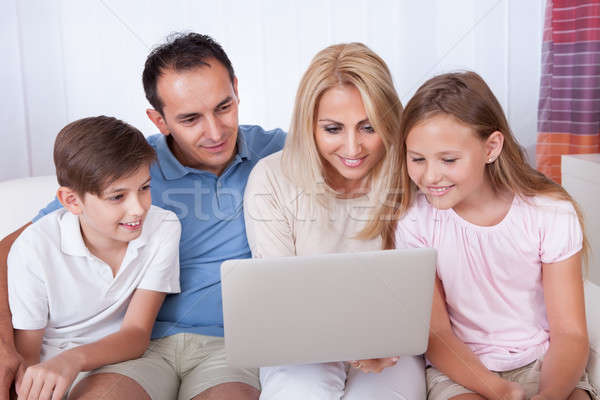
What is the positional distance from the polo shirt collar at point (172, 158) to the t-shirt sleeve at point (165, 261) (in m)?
0.16

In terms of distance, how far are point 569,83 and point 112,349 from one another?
2426mm

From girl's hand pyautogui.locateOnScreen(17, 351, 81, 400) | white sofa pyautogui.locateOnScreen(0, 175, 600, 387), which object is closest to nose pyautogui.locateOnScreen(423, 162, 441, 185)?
girl's hand pyautogui.locateOnScreen(17, 351, 81, 400)

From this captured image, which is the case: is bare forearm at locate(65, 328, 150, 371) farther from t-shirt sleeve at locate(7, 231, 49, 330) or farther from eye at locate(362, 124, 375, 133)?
eye at locate(362, 124, 375, 133)

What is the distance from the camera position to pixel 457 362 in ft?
4.35

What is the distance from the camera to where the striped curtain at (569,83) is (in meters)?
2.78

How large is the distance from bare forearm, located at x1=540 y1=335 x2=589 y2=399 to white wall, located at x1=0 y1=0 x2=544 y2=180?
6.17ft

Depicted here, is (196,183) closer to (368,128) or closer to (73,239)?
(73,239)

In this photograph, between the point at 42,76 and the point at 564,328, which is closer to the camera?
the point at 564,328

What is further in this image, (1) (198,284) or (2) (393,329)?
(1) (198,284)

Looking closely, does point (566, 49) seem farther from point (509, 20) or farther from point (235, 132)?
point (235, 132)

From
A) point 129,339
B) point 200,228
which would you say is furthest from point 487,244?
point 129,339

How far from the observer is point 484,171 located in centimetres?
147

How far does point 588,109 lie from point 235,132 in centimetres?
195

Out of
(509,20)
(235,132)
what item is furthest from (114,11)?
(509,20)
